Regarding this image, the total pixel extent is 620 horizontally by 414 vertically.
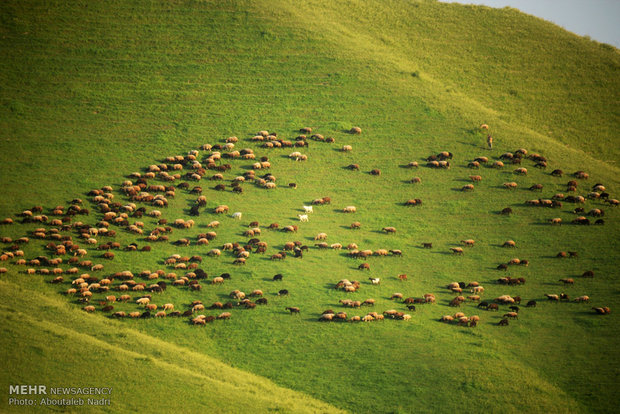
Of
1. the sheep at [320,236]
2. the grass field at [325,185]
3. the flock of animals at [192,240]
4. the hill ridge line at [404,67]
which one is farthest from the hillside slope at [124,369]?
the hill ridge line at [404,67]

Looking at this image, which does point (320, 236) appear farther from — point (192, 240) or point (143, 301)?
point (143, 301)

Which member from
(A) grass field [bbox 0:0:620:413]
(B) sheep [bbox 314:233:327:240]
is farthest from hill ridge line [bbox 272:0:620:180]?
(B) sheep [bbox 314:233:327:240]

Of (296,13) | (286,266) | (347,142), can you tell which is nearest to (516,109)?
(347,142)

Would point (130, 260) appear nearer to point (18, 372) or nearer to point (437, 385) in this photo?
point (18, 372)

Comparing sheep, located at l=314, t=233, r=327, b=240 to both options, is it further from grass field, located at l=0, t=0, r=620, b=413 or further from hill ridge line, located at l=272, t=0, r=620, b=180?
hill ridge line, located at l=272, t=0, r=620, b=180

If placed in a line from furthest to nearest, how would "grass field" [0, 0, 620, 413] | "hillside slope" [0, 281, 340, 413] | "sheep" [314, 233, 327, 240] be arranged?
"sheep" [314, 233, 327, 240], "grass field" [0, 0, 620, 413], "hillside slope" [0, 281, 340, 413]

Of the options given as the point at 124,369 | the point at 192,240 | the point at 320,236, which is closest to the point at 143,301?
the point at 124,369

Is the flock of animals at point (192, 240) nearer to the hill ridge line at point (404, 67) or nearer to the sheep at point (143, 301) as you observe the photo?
the sheep at point (143, 301)
